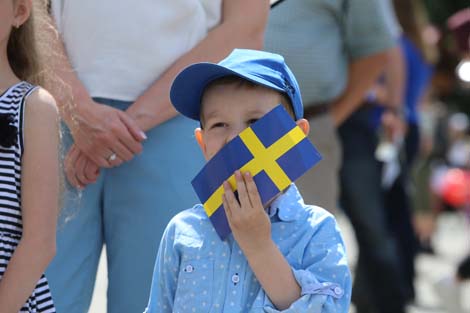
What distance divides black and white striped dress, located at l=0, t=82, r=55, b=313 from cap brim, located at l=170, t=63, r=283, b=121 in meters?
0.39

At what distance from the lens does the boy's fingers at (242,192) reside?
8.95ft

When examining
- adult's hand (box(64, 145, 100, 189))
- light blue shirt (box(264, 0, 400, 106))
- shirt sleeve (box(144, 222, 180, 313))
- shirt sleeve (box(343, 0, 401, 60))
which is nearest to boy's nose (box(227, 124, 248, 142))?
shirt sleeve (box(144, 222, 180, 313))

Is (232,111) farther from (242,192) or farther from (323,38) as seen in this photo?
(323,38)

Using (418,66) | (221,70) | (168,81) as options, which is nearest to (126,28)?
(168,81)

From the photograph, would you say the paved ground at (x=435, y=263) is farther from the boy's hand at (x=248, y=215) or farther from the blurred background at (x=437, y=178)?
the boy's hand at (x=248, y=215)

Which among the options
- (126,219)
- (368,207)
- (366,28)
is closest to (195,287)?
(126,219)

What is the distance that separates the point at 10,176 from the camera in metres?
2.97

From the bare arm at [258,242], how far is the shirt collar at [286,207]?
5.4 inches

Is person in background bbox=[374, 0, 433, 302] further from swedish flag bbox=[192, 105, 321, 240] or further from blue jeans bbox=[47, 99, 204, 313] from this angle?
swedish flag bbox=[192, 105, 321, 240]

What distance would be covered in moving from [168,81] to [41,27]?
0.45m

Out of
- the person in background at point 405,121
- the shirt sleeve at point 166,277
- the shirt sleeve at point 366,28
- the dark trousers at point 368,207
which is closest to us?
the shirt sleeve at point 166,277

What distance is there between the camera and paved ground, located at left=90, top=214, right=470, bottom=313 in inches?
281

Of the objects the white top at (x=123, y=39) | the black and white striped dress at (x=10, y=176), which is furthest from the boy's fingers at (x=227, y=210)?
the white top at (x=123, y=39)

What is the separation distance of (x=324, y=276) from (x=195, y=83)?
1.94 feet
